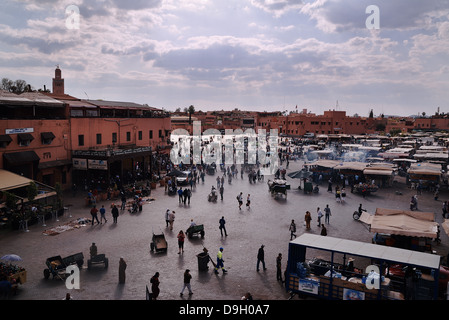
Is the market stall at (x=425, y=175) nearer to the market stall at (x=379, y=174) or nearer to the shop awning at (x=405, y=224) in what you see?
the market stall at (x=379, y=174)

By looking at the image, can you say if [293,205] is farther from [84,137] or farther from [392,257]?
[84,137]

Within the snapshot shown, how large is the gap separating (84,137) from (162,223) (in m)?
15.3

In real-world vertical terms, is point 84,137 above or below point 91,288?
above

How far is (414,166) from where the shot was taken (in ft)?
106

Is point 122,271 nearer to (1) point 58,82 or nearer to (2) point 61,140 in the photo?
(2) point 61,140

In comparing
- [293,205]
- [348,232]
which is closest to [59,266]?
[348,232]

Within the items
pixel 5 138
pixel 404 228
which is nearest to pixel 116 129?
pixel 5 138

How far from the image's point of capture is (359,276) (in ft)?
37.4

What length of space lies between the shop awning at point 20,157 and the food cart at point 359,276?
20.2 m

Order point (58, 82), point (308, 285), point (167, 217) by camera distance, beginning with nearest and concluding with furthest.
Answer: point (308, 285) < point (167, 217) < point (58, 82)

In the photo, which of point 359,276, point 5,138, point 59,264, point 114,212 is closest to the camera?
point 359,276

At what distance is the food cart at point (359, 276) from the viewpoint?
10.1 m

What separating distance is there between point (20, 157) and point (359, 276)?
22.6 meters
